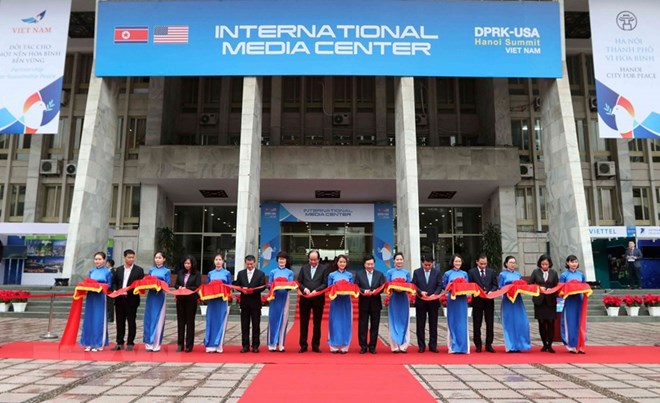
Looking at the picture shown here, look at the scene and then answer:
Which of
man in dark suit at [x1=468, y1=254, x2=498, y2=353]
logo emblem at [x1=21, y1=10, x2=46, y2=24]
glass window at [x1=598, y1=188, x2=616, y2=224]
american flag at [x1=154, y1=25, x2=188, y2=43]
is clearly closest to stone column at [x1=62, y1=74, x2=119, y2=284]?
logo emblem at [x1=21, y1=10, x2=46, y2=24]

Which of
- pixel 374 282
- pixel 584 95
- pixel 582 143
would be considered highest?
pixel 584 95

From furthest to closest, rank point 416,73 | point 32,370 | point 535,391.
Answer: point 416,73 < point 32,370 < point 535,391

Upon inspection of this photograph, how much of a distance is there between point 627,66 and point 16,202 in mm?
25336

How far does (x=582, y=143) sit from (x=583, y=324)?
710 inches

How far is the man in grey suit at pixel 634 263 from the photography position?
15469mm

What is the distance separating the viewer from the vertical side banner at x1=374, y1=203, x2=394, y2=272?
22828mm

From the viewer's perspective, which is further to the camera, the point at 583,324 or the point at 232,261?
the point at 232,261

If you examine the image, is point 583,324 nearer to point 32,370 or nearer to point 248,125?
point 32,370

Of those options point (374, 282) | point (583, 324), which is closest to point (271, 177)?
point (374, 282)

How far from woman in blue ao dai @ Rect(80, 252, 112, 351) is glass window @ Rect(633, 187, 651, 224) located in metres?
23.0

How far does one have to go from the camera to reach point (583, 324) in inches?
307

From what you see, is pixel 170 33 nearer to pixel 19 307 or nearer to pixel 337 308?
pixel 19 307

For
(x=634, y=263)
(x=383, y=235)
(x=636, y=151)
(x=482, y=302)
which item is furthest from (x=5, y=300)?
(x=636, y=151)

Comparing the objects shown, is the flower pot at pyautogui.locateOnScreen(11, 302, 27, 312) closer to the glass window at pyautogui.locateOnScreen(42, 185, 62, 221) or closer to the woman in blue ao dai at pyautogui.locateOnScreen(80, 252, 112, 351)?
the woman in blue ao dai at pyautogui.locateOnScreen(80, 252, 112, 351)
